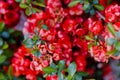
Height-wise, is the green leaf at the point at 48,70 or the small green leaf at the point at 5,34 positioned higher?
the small green leaf at the point at 5,34

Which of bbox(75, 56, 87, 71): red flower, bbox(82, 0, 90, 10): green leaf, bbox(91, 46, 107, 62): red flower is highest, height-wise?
bbox(82, 0, 90, 10): green leaf

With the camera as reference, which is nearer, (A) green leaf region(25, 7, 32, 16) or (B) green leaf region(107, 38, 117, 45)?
(B) green leaf region(107, 38, 117, 45)

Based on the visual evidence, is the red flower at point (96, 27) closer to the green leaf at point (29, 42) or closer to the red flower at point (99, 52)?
the red flower at point (99, 52)

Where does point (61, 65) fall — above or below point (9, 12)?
below

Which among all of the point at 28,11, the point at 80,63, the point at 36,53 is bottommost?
the point at 80,63

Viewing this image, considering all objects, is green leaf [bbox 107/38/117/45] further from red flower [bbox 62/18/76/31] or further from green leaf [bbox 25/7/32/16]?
green leaf [bbox 25/7/32/16]

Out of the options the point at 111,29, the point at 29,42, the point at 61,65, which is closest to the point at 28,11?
the point at 29,42

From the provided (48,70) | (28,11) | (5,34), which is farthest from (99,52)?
(5,34)

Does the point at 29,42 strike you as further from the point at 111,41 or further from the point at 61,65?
the point at 111,41

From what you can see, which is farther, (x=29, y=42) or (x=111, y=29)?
(x=29, y=42)

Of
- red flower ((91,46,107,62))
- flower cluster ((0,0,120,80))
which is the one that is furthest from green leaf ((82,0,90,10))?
red flower ((91,46,107,62))

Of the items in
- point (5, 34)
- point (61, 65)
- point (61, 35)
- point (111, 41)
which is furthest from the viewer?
point (5, 34)

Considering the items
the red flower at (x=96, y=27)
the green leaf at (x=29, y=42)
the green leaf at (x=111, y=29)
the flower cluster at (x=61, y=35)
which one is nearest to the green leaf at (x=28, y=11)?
the flower cluster at (x=61, y=35)

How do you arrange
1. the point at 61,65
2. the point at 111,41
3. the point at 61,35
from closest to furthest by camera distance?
the point at 111,41 < the point at 61,65 < the point at 61,35
